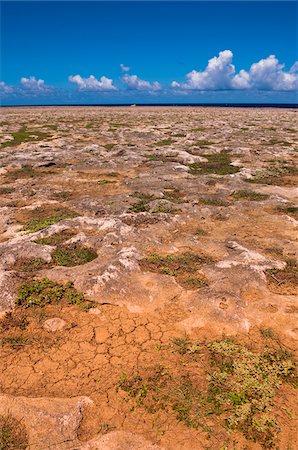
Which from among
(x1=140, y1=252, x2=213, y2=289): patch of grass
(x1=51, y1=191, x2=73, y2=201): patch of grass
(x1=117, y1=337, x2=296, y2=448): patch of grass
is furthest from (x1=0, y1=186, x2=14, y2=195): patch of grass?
(x1=117, y1=337, x2=296, y2=448): patch of grass

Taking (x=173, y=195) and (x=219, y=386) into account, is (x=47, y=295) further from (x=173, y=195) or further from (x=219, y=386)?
(x=173, y=195)

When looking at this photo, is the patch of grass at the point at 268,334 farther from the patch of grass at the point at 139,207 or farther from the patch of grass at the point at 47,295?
the patch of grass at the point at 139,207

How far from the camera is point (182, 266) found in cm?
1205

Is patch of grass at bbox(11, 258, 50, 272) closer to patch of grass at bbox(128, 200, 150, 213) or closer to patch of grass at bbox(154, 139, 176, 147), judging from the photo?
patch of grass at bbox(128, 200, 150, 213)

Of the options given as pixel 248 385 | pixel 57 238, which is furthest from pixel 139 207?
pixel 248 385

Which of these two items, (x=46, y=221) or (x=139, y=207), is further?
(x=139, y=207)

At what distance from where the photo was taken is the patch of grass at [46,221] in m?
15.4

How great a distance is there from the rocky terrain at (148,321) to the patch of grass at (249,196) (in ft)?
0.58

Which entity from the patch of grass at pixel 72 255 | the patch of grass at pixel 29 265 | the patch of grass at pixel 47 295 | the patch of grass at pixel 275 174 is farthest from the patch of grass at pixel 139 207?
the patch of grass at pixel 275 174

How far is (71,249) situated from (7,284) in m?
3.20

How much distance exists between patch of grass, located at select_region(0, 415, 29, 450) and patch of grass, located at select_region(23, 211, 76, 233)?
368 inches

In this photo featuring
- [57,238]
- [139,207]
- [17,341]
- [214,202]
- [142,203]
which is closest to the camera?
[17,341]

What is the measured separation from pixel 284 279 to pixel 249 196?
1002cm

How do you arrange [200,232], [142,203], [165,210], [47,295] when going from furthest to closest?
[142,203]
[165,210]
[200,232]
[47,295]
